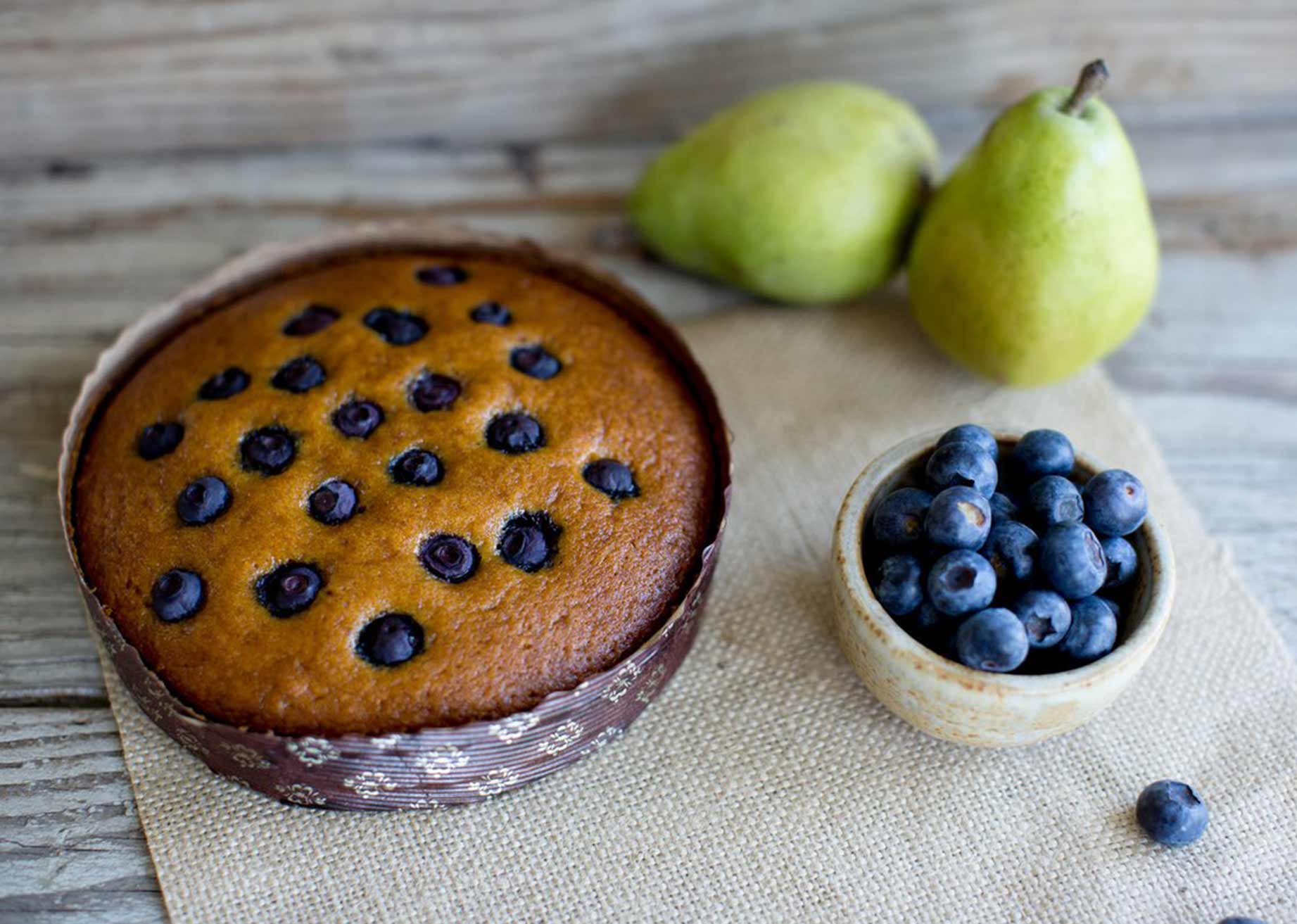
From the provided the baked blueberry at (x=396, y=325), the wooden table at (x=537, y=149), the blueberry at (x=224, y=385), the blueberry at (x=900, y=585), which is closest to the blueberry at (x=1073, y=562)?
the blueberry at (x=900, y=585)

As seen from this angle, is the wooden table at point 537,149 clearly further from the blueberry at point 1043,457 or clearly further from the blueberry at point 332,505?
the blueberry at point 332,505

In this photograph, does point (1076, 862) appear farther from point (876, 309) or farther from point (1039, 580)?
point (876, 309)

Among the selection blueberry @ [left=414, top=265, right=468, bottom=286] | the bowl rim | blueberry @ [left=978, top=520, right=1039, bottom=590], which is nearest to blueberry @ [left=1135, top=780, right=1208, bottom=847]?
the bowl rim

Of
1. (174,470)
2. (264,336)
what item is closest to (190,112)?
(264,336)

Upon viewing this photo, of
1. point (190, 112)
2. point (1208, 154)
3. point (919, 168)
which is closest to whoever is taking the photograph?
point (919, 168)

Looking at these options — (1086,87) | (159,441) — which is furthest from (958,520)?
(159,441)

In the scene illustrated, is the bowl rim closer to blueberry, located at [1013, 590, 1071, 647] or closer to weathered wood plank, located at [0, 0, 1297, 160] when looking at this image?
blueberry, located at [1013, 590, 1071, 647]

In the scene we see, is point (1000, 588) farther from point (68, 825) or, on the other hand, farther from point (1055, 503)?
point (68, 825)

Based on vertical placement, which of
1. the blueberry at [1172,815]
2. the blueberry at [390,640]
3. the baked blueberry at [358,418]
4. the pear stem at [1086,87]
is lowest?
the blueberry at [1172,815]
